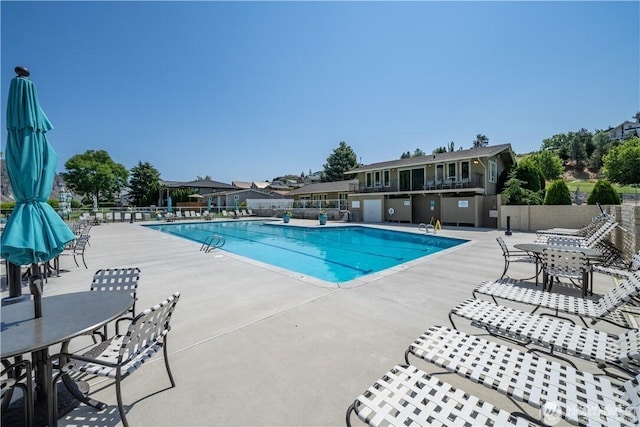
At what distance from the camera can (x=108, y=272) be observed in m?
3.52

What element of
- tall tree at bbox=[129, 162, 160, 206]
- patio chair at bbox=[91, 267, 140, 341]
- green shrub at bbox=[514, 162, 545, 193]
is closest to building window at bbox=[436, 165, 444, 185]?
green shrub at bbox=[514, 162, 545, 193]

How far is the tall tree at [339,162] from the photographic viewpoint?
169 ft

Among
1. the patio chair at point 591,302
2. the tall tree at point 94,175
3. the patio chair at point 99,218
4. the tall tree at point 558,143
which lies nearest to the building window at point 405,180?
the patio chair at point 591,302

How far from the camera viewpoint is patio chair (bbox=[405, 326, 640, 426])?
147 centimetres

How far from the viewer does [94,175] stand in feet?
142

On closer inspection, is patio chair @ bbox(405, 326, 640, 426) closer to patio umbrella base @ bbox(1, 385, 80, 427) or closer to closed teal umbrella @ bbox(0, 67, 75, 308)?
patio umbrella base @ bbox(1, 385, 80, 427)

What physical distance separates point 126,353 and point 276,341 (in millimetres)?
1592

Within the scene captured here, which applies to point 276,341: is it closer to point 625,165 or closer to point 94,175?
point 94,175

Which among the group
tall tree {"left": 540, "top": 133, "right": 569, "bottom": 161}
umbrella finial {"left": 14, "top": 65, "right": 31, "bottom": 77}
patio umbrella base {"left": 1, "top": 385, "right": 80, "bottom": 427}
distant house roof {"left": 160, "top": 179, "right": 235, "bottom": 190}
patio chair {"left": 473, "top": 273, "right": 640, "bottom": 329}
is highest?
tall tree {"left": 540, "top": 133, "right": 569, "bottom": 161}

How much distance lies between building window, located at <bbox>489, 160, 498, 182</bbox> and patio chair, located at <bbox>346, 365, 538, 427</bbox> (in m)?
22.5

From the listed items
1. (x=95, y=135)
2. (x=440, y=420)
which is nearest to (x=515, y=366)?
(x=440, y=420)

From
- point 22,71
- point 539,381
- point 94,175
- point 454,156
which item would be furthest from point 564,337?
point 94,175

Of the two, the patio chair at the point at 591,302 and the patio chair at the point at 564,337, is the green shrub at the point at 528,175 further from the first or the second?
the patio chair at the point at 564,337

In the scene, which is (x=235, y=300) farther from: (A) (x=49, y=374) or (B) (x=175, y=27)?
(B) (x=175, y=27)
